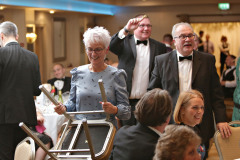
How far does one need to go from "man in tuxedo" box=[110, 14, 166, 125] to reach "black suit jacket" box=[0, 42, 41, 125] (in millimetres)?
893

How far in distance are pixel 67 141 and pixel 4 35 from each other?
146 centimetres

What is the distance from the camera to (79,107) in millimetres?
2852

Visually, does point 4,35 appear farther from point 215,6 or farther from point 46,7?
point 215,6

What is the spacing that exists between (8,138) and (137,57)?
1.45 meters

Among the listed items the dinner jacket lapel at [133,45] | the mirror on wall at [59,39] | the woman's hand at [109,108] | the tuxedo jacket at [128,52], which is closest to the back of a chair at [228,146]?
the woman's hand at [109,108]

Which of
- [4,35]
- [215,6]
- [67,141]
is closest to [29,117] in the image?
[4,35]

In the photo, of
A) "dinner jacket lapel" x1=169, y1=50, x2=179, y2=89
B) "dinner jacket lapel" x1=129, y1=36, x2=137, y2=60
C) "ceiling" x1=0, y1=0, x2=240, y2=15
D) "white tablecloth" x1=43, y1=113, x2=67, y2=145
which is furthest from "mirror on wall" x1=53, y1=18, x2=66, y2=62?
"dinner jacket lapel" x1=169, y1=50, x2=179, y2=89

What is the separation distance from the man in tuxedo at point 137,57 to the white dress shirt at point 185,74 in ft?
2.03

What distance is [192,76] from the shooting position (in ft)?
10.8

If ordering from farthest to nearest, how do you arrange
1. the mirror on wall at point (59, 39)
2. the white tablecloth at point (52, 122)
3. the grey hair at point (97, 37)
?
the mirror on wall at point (59, 39) < the white tablecloth at point (52, 122) < the grey hair at point (97, 37)

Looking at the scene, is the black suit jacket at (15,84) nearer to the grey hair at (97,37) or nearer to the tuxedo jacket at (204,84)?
the grey hair at (97,37)

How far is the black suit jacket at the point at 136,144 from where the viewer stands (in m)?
2.18

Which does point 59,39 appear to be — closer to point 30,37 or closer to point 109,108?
point 30,37

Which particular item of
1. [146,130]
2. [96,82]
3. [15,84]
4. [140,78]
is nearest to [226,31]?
[140,78]
